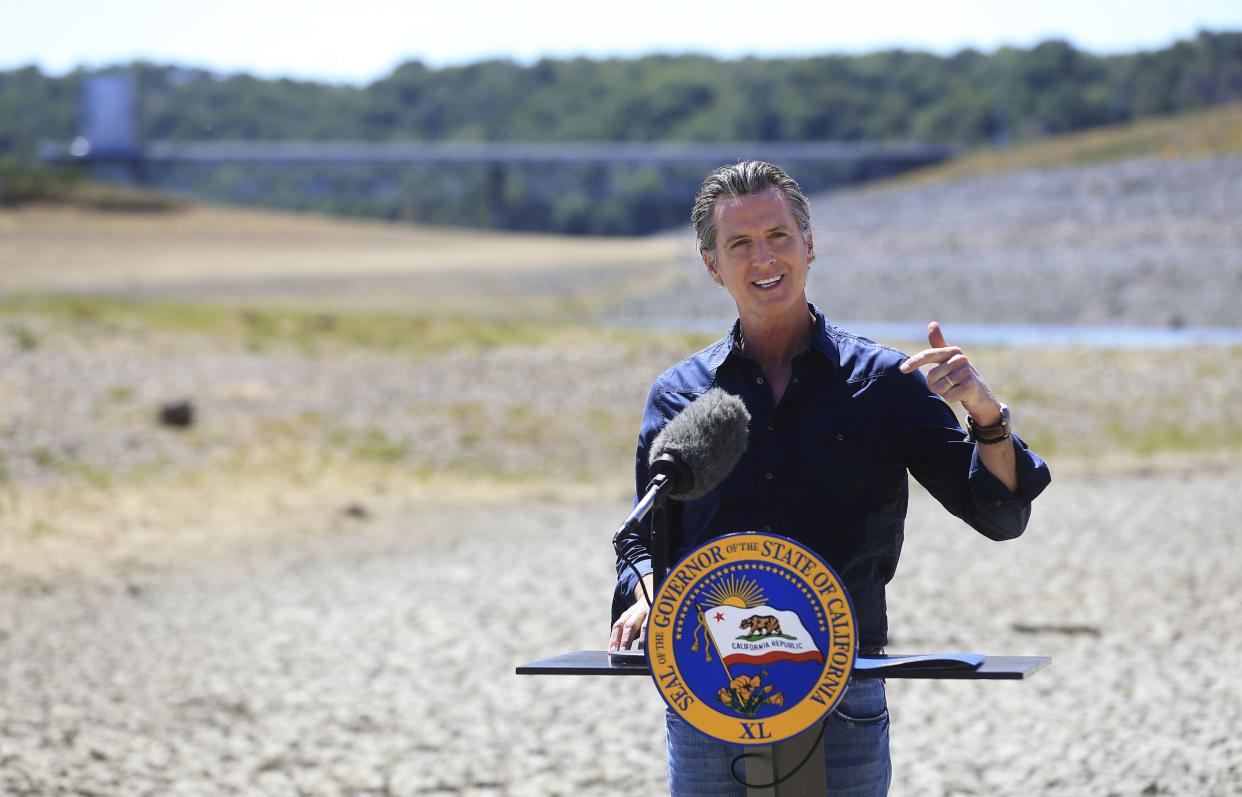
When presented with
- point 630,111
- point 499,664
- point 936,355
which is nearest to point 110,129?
point 630,111

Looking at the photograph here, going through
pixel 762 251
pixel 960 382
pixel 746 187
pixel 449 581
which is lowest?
pixel 449 581

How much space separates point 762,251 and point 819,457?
1.23 ft

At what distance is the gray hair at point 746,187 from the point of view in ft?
8.66

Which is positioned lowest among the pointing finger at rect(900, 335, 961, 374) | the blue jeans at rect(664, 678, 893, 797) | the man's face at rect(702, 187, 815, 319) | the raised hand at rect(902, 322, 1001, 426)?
the blue jeans at rect(664, 678, 893, 797)

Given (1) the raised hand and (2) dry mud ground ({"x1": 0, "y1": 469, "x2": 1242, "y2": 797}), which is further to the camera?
(2) dry mud ground ({"x1": 0, "y1": 469, "x2": 1242, "y2": 797})

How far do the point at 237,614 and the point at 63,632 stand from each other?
2.99 feet

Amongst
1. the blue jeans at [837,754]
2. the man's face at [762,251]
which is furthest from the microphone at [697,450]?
the blue jeans at [837,754]

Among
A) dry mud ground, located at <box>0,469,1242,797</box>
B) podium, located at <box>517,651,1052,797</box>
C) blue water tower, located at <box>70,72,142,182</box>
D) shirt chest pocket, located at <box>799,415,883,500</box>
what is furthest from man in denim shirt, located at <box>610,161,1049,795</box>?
blue water tower, located at <box>70,72,142,182</box>

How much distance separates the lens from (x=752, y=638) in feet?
7.83

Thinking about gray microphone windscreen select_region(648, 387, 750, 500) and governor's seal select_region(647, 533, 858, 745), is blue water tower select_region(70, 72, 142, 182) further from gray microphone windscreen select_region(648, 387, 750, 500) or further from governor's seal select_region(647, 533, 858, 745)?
governor's seal select_region(647, 533, 858, 745)

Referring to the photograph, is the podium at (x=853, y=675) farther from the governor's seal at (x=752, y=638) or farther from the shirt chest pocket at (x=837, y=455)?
the shirt chest pocket at (x=837, y=455)

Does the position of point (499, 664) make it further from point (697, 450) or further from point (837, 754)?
point (697, 450)

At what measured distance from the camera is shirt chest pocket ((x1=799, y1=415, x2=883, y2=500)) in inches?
103

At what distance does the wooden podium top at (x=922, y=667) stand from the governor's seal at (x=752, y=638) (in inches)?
3.1
